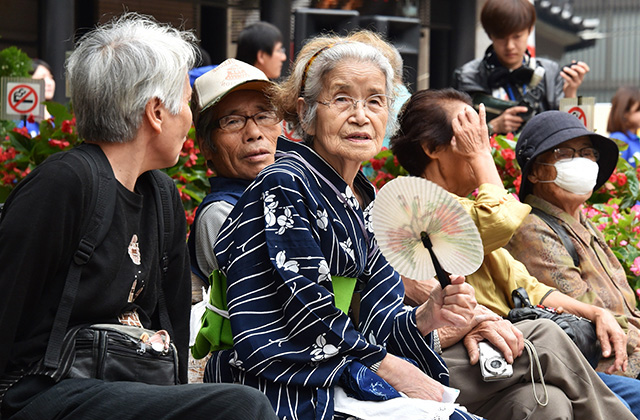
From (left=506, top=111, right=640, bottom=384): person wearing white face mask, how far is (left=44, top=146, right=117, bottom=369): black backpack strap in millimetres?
2362

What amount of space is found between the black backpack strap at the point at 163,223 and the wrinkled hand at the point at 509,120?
3.49 m

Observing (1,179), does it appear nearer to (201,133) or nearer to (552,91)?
(201,133)

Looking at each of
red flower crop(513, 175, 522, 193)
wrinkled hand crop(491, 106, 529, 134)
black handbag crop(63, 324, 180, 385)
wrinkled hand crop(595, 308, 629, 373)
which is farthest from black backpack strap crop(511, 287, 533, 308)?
wrinkled hand crop(491, 106, 529, 134)

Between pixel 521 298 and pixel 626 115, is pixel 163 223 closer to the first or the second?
pixel 521 298

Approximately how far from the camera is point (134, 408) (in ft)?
8.08

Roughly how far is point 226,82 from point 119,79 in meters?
1.14

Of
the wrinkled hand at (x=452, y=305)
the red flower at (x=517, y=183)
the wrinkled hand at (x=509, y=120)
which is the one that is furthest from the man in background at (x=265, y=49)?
the wrinkled hand at (x=452, y=305)

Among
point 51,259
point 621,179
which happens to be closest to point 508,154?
point 621,179

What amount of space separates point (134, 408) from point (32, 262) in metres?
0.47

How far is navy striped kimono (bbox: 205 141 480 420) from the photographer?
2.89 metres

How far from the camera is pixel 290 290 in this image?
289cm

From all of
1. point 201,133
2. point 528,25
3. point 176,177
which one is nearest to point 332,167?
point 201,133

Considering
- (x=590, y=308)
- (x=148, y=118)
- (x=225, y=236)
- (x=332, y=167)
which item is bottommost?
(x=590, y=308)

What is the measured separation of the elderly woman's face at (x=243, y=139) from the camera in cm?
394
